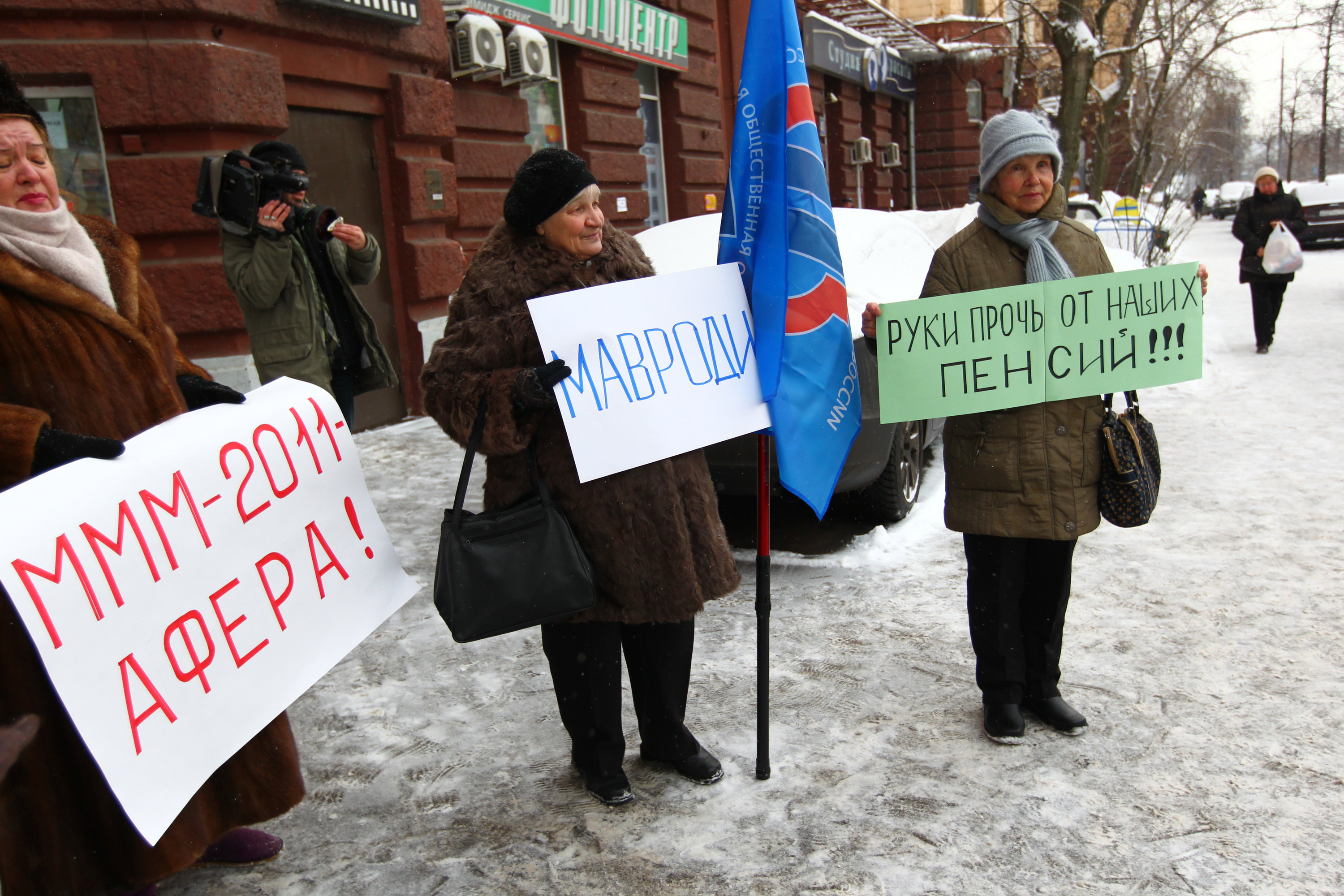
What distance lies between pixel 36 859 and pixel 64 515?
2.38 feet

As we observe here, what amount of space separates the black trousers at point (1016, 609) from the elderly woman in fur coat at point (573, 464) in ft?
2.72

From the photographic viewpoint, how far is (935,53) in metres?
23.4

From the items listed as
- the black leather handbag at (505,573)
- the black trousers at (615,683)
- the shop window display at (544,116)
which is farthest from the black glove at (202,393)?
the shop window display at (544,116)

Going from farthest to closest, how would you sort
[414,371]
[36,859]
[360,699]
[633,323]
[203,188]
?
[414,371], [203,188], [360,699], [633,323], [36,859]

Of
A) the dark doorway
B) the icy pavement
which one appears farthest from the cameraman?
the dark doorway

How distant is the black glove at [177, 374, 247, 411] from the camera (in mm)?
2420

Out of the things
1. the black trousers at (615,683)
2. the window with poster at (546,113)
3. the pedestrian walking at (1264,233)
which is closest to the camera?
the black trousers at (615,683)

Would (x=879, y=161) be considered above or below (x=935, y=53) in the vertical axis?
below

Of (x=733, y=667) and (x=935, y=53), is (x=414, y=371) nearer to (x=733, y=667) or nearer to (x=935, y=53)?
(x=733, y=667)

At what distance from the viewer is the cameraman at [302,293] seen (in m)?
4.05

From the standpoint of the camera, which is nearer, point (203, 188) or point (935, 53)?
point (203, 188)

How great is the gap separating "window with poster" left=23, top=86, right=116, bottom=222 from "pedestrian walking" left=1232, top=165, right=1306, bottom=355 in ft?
30.9

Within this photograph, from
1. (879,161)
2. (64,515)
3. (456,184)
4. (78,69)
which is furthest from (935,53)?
(64,515)

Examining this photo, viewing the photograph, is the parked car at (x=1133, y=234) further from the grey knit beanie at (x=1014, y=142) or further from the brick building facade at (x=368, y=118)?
the grey knit beanie at (x=1014, y=142)
